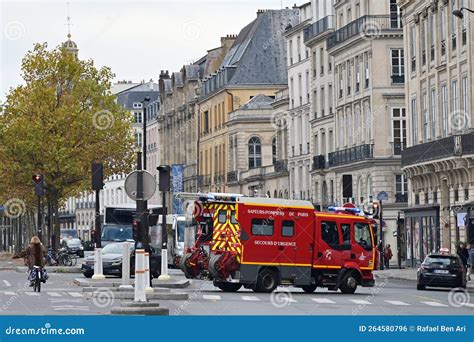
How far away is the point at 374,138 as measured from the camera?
86875mm

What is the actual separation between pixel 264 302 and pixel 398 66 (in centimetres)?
5041

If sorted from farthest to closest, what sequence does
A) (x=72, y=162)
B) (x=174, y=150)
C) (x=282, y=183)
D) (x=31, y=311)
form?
(x=174, y=150) → (x=282, y=183) → (x=72, y=162) → (x=31, y=311)

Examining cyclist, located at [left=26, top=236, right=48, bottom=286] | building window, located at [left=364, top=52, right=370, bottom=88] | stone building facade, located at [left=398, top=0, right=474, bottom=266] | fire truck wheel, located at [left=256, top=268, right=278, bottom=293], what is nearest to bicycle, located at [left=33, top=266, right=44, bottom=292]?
cyclist, located at [left=26, top=236, right=48, bottom=286]

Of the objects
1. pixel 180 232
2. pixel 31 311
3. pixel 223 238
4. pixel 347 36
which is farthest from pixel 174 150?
pixel 31 311

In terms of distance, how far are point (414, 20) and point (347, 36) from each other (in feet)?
45.2

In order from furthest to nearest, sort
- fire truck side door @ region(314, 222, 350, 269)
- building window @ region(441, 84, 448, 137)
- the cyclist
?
building window @ region(441, 84, 448, 137) → fire truck side door @ region(314, 222, 350, 269) → the cyclist

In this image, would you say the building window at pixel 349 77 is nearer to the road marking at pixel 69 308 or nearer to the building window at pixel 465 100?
the building window at pixel 465 100

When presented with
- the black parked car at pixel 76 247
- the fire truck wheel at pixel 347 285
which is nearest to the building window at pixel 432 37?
the fire truck wheel at pixel 347 285

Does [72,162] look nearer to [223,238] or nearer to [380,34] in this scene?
[380,34]

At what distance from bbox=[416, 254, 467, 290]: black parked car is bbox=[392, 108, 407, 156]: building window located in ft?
118

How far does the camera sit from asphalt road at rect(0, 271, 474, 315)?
34.4 m

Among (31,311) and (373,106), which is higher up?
(373,106)

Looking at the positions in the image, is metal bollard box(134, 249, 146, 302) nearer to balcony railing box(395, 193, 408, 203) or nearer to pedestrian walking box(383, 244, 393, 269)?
pedestrian walking box(383, 244, 393, 269)

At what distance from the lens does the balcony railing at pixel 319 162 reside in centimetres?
9806
